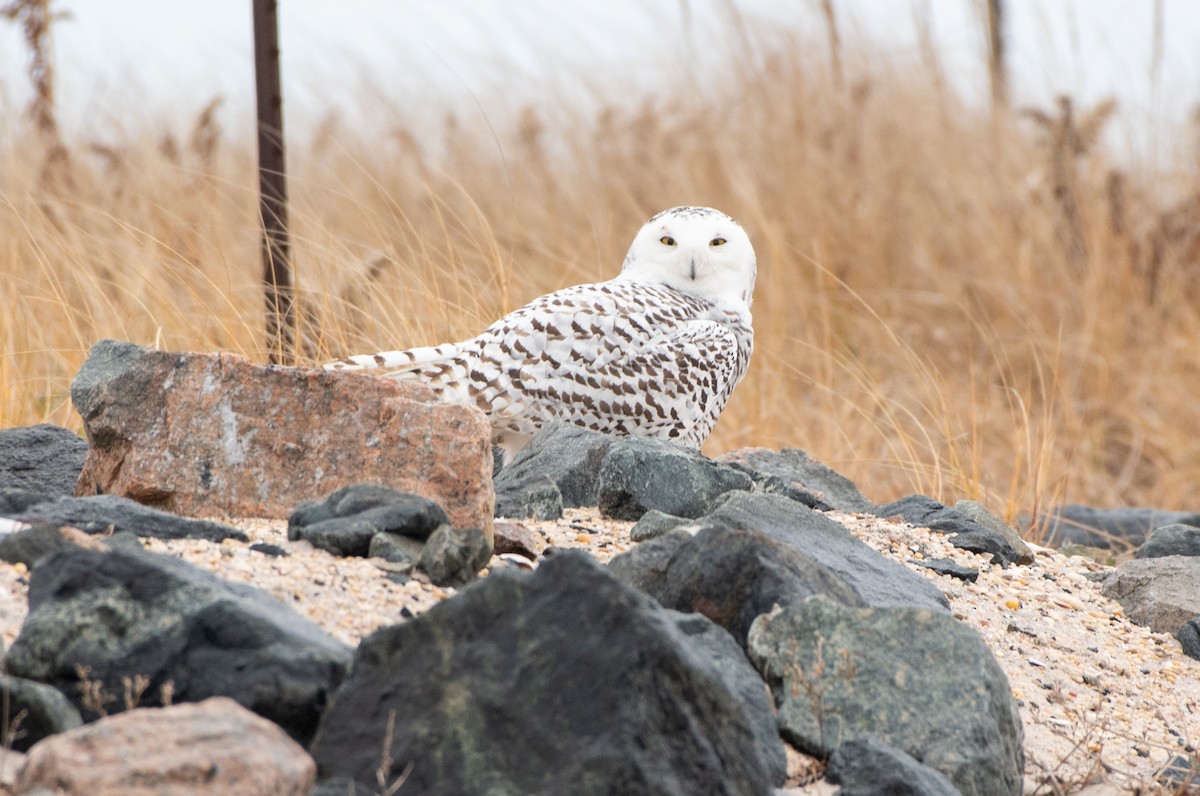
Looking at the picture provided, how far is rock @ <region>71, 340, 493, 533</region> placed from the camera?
2.52 metres

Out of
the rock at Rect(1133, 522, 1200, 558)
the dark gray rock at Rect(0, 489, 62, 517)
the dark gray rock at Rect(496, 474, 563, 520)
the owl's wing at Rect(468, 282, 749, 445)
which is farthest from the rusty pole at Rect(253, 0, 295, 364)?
the rock at Rect(1133, 522, 1200, 558)

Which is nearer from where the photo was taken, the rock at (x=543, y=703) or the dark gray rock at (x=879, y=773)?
the rock at (x=543, y=703)

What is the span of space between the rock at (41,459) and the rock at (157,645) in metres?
1.15

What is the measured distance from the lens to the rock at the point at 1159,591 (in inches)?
115

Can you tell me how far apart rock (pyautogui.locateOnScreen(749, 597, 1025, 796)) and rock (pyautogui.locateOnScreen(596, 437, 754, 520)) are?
0.75 metres

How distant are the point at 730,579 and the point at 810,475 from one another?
1.49 meters

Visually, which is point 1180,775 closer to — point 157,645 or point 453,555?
point 453,555

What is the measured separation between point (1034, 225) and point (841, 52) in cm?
194

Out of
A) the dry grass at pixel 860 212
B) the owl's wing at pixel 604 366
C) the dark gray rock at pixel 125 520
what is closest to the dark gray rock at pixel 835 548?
the owl's wing at pixel 604 366

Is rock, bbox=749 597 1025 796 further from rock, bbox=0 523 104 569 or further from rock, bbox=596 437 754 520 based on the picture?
rock, bbox=0 523 104 569

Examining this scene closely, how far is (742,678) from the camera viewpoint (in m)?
2.01

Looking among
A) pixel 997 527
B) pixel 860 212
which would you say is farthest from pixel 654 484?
pixel 860 212

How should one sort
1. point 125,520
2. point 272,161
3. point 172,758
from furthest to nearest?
point 272,161, point 125,520, point 172,758

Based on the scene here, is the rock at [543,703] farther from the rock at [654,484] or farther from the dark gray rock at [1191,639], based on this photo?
the dark gray rock at [1191,639]
